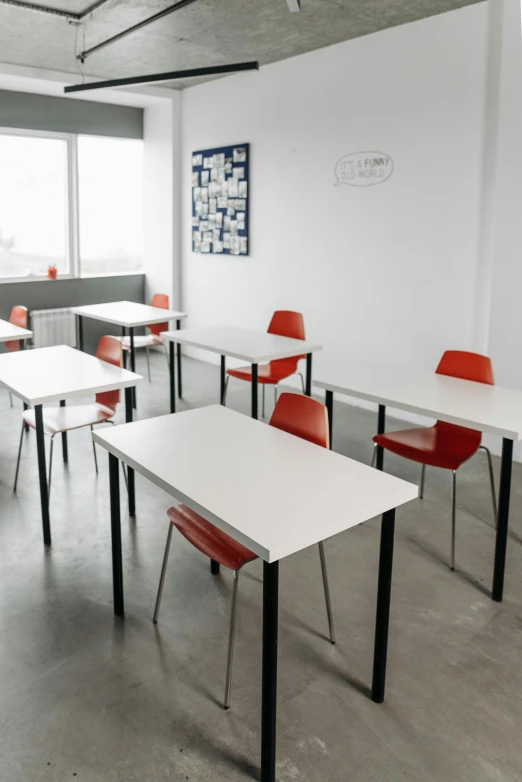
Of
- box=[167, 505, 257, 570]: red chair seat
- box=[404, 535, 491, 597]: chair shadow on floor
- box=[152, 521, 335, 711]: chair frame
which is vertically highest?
box=[167, 505, 257, 570]: red chair seat

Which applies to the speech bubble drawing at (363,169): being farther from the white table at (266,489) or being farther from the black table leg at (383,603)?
the black table leg at (383,603)

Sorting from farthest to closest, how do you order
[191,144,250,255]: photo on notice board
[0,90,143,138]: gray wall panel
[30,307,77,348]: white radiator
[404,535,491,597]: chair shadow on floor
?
[30,307,77,348]: white radiator → [0,90,143,138]: gray wall panel → [191,144,250,255]: photo on notice board → [404,535,491,597]: chair shadow on floor

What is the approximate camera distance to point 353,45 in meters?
5.45

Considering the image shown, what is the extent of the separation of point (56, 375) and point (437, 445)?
2.13 meters

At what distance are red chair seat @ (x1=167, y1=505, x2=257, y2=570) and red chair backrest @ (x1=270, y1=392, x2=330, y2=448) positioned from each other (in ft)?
1.81

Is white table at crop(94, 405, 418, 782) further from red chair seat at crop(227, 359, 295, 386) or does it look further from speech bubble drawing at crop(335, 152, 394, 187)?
speech bubble drawing at crop(335, 152, 394, 187)

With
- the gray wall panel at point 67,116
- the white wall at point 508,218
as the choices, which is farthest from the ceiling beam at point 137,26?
the white wall at point 508,218

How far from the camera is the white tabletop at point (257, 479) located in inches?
75.6

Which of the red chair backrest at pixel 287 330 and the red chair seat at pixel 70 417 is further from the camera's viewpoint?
the red chair backrest at pixel 287 330

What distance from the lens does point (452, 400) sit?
Answer: 10.4ft

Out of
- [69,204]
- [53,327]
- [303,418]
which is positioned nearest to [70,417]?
[303,418]

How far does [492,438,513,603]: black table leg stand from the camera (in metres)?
2.82

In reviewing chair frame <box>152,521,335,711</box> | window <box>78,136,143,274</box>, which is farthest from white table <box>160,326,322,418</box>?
window <box>78,136,143,274</box>

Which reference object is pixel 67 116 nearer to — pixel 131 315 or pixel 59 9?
pixel 59 9
